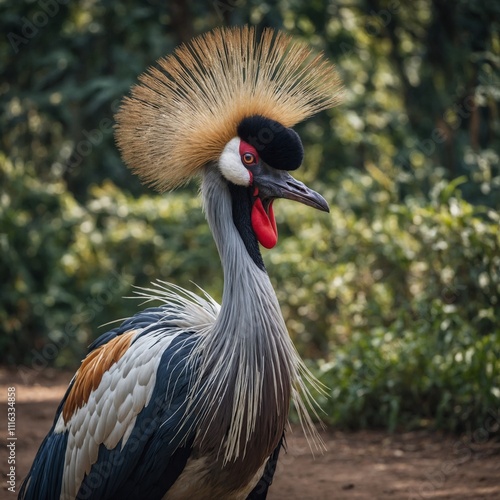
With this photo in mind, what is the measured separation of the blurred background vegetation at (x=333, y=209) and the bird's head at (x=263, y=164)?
113 inches

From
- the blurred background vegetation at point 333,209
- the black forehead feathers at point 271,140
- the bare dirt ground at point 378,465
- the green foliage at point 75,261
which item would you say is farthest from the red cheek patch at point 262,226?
the green foliage at point 75,261

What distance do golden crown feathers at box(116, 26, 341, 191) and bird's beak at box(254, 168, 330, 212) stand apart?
24 cm

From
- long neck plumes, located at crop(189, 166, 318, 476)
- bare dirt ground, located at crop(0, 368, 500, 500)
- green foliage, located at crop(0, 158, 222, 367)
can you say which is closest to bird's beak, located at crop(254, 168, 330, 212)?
long neck plumes, located at crop(189, 166, 318, 476)

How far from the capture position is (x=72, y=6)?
11273mm

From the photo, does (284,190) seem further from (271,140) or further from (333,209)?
(333,209)

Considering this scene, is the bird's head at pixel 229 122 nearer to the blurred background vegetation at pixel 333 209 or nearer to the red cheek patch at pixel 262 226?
the red cheek patch at pixel 262 226

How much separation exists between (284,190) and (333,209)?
4.69 m

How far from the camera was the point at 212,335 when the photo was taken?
357 centimetres

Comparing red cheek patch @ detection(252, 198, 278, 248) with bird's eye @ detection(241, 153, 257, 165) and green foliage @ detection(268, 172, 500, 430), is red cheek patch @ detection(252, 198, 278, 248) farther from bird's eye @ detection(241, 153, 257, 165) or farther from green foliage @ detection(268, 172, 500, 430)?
green foliage @ detection(268, 172, 500, 430)

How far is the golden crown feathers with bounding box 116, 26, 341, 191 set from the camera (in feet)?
12.0

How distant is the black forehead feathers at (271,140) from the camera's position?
3.60 m

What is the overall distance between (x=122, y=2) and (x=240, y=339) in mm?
8541

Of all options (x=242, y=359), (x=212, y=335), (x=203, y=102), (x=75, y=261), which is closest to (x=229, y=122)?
(x=203, y=102)

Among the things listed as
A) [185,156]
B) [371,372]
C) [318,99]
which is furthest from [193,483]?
[371,372]
